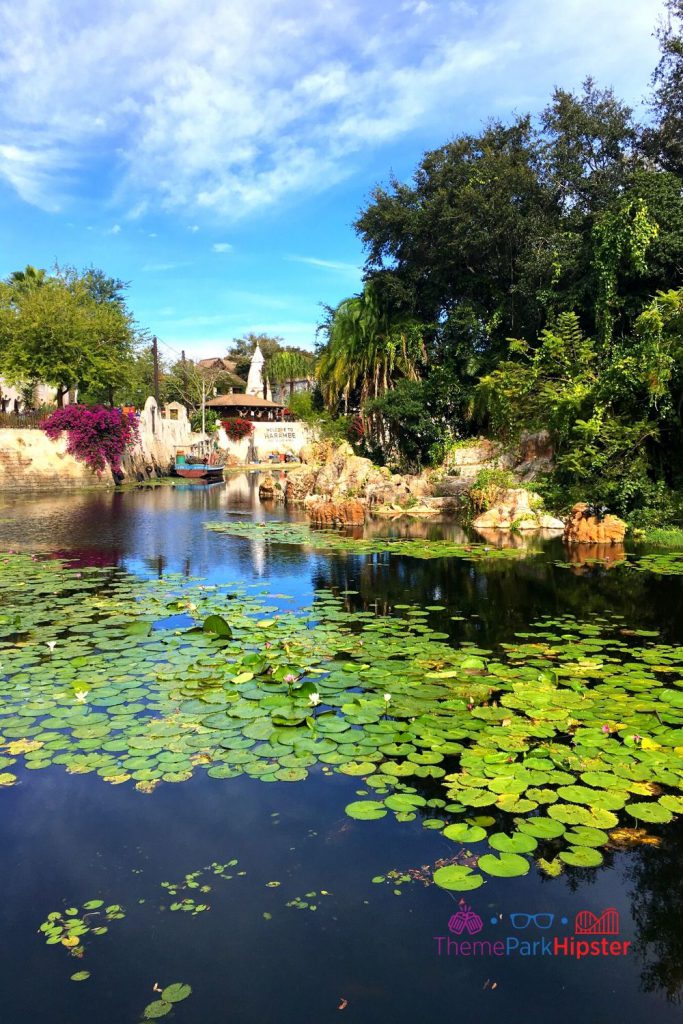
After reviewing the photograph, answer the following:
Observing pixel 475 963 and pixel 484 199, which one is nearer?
pixel 475 963

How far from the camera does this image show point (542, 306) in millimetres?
22094

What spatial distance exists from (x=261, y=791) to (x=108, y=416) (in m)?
30.6

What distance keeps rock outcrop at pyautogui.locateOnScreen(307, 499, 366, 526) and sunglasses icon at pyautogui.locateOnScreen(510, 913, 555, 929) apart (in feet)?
49.7

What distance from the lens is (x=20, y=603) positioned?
835cm

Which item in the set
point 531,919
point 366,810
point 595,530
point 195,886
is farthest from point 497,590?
point 195,886

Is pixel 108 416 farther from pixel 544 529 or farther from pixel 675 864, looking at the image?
pixel 675 864

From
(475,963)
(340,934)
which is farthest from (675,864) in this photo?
(340,934)

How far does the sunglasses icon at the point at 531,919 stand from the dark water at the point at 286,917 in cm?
3

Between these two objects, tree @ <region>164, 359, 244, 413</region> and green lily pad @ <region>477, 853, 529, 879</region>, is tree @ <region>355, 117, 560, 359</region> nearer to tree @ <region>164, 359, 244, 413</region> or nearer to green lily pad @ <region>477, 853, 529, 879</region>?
green lily pad @ <region>477, 853, 529, 879</region>

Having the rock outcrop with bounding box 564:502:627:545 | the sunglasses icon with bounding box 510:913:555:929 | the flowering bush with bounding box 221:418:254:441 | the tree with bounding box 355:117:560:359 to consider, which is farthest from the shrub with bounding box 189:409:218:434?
the sunglasses icon with bounding box 510:913:555:929

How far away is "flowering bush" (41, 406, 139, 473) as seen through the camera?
31406mm

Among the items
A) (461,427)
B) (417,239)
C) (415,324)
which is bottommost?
(461,427)

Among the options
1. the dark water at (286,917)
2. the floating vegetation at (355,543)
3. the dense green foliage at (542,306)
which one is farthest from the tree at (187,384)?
the dark water at (286,917)

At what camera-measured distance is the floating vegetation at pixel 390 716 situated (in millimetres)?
3602
